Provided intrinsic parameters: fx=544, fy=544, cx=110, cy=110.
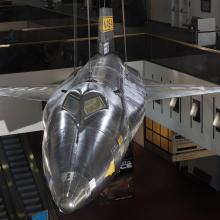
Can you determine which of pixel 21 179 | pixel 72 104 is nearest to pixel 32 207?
pixel 21 179

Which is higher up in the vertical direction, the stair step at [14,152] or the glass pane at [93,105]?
the glass pane at [93,105]

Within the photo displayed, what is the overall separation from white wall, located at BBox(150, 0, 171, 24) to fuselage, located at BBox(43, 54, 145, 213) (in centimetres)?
1268

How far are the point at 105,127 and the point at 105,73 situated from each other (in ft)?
→ 5.96

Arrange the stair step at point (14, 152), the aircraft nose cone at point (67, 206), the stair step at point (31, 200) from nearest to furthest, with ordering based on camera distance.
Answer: the aircraft nose cone at point (67, 206)
the stair step at point (31, 200)
the stair step at point (14, 152)

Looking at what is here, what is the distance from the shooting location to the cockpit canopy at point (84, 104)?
201 inches

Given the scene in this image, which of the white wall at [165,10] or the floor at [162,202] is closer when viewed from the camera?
the floor at [162,202]

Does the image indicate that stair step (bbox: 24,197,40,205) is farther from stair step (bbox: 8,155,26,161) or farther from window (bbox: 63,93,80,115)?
window (bbox: 63,93,80,115)

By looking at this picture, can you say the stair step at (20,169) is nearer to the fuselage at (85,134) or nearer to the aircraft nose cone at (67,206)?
the fuselage at (85,134)

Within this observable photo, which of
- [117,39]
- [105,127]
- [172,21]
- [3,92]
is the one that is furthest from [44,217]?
[172,21]

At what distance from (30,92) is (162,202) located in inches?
288

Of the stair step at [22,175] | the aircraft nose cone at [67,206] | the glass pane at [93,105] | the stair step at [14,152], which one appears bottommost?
the stair step at [22,175]

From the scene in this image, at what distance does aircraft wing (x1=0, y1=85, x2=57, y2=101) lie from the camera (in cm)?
675

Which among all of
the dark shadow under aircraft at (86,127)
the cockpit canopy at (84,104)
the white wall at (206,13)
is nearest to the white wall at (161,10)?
the white wall at (206,13)

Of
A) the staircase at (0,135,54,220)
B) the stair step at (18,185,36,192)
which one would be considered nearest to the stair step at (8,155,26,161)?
the staircase at (0,135,54,220)
